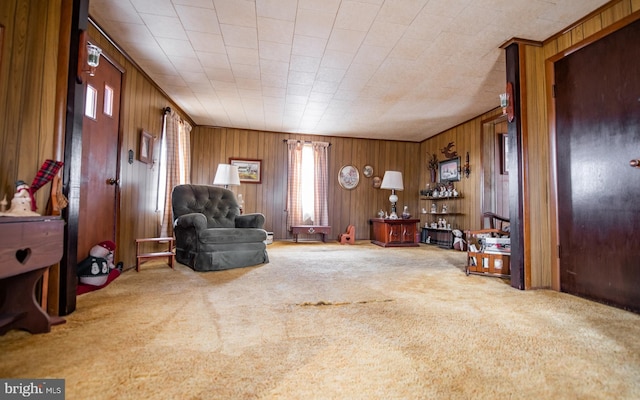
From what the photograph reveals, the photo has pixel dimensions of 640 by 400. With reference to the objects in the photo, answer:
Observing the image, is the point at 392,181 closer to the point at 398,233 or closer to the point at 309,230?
the point at 398,233

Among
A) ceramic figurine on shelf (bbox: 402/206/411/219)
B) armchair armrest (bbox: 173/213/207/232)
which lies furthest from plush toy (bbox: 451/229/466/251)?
armchair armrest (bbox: 173/213/207/232)

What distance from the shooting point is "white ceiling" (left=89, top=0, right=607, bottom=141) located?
2.33 m

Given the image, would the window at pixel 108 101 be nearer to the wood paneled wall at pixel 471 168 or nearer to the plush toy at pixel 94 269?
the plush toy at pixel 94 269

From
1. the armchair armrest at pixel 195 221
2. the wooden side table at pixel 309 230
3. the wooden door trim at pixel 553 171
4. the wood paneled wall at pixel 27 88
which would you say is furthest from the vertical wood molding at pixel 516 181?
the wooden side table at pixel 309 230

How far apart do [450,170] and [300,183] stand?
3032mm

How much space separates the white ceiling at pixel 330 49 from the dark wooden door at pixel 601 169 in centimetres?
46

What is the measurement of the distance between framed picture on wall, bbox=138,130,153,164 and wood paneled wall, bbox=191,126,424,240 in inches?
84.6

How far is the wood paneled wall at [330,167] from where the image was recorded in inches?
232

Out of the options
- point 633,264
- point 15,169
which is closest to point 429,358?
point 633,264

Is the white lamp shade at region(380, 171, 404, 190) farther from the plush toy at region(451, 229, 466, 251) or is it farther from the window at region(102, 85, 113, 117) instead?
the window at region(102, 85, 113, 117)

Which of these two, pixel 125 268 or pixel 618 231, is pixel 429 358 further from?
pixel 125 268

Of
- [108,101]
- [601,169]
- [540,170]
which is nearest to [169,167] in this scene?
[108,101]

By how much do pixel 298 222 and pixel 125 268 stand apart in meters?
3.37

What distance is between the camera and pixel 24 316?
1484 mm
